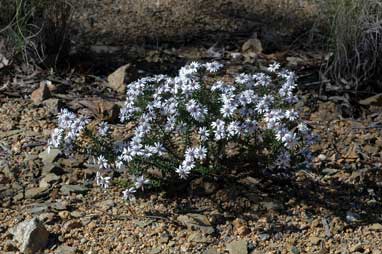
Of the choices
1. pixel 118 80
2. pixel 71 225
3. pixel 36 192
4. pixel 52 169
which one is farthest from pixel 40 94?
pixel 71 225

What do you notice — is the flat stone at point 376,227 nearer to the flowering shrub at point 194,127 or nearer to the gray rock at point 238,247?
the flowering shrub at point 194,127

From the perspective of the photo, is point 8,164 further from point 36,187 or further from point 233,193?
point 233,193

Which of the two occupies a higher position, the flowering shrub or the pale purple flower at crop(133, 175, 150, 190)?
the flowering shrub

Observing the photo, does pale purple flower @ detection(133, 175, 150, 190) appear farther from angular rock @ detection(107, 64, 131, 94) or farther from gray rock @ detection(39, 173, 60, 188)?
angular rock @ detection(107, 64, 131, 94)

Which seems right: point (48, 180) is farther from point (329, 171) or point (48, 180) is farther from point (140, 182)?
point (329, 171)

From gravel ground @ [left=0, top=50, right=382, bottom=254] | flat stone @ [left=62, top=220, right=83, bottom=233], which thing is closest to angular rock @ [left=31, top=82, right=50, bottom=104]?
gravel ground @ [left=0, top=50, right=382, bottom=254]

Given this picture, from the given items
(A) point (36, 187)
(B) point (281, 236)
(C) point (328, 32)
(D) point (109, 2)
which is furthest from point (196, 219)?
(D) point (109, 2)

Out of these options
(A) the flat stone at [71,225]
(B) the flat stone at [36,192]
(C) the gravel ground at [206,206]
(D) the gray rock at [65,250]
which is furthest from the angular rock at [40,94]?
(D) the gray rock at [65,250]
